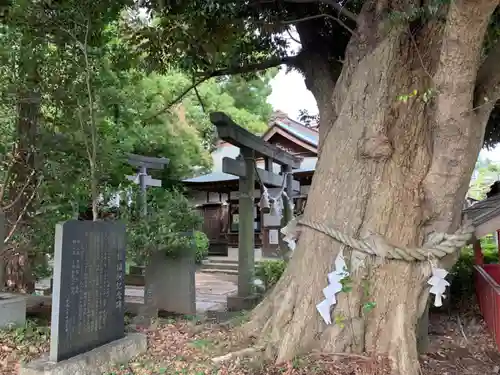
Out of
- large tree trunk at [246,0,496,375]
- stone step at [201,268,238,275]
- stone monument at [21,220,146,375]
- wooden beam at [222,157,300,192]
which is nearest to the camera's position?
stone monument at [21,220,146,375]

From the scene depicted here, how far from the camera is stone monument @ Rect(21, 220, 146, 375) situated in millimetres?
3348

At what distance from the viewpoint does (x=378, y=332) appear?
12.3 feet

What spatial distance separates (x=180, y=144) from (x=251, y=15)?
10.8 metres

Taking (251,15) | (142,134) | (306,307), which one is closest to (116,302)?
(306,307)

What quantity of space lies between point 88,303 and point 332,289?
2.12 meters

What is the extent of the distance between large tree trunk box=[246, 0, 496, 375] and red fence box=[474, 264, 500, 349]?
75.5 inches

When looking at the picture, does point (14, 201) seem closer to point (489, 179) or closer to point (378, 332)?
point (378, 332)

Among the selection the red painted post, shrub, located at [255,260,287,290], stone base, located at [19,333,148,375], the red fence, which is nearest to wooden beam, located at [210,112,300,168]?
shrub, located at [255,260,287,290]

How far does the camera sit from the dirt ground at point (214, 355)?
3.48 meters

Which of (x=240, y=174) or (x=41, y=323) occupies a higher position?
(x=240, y=174)

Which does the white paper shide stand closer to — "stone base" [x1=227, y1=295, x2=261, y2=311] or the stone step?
"stone base" [x1=227, y1=295, x2=261, y2=311]

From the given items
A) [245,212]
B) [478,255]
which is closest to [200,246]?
[245,212]

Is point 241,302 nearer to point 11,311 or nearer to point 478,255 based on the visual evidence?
point 478,255

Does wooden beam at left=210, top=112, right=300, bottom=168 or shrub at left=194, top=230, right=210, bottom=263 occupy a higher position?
wooden beam at left=210, top=112, right=300, bottom=168
